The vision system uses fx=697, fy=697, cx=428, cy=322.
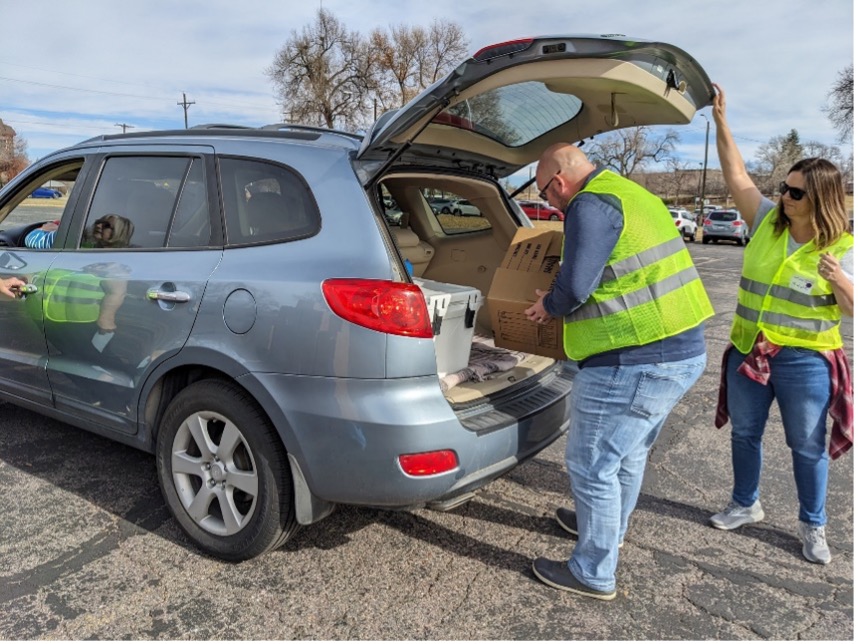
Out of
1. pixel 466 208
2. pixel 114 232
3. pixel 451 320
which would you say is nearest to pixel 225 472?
pixel 451 320

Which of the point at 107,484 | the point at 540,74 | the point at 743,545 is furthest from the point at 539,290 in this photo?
the point at 107,484

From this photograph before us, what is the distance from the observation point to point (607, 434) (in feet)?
8.87

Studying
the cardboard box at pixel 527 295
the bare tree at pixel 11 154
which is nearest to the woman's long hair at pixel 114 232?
the cardboard box at pixel 527 295

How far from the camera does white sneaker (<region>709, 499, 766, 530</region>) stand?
11.2 ft

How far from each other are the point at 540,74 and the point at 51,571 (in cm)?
281

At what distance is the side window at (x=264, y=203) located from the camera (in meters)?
2.82

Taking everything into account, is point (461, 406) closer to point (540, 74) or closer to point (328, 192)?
point (328, 192)

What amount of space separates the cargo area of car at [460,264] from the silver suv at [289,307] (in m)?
0.05

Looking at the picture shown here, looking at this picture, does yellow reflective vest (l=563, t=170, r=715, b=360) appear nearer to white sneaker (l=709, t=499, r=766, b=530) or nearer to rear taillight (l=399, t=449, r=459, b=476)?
rear taillight (l=399, t=449, r=459, b=476)

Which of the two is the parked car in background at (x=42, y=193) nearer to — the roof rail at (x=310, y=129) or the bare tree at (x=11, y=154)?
the roof rail at (x=310, y=129)

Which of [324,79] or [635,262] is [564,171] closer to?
[635,262]

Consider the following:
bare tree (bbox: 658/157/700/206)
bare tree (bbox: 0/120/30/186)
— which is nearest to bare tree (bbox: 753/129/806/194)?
bare tree (bbox: 658/157/700/206)

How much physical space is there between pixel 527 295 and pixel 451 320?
0.37m

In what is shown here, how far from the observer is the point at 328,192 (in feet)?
9.17
